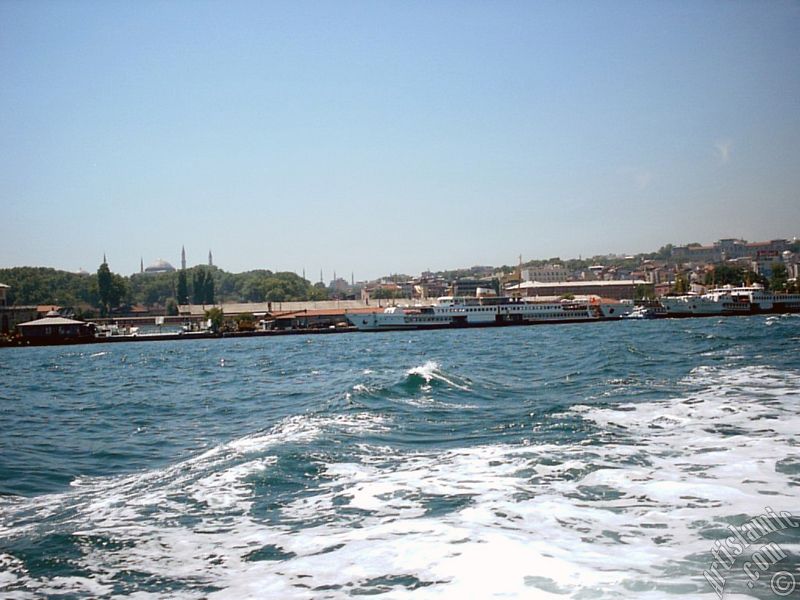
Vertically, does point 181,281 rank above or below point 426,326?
above

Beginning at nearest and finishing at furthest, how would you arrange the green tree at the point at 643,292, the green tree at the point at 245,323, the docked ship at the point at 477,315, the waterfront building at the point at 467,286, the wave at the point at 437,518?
1. the wave at the point at 437,518
2. the docked ship at the point at 477,315
3. the green tree at the point at 245,323
4. the green tree at the point at 643,292
5. the waterfront building at the point at 467,286

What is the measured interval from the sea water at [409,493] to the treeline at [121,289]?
92.4 meters

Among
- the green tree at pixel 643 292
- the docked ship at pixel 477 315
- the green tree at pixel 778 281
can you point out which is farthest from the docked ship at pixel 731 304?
the green tree at pixel 643 292

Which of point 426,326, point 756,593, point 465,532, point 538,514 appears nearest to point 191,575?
point 465,532

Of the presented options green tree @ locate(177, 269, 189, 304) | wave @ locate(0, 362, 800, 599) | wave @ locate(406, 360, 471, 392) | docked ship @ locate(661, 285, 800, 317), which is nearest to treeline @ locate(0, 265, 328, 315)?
green tree @ locate(177, 269, 189, 304)

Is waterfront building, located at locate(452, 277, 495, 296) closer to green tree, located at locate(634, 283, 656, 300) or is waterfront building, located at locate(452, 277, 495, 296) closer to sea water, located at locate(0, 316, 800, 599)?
green tree, located at locate(634, 283, 656, 300)

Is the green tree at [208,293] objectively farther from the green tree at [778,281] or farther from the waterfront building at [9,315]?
the green tree at [778,281]

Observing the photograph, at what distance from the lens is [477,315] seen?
67.0m

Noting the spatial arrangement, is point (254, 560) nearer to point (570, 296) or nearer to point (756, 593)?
point (756, 593)

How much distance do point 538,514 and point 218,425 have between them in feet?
23.1

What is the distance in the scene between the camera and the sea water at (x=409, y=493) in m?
4.30

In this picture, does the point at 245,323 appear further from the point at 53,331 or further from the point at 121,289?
the point at 121,289

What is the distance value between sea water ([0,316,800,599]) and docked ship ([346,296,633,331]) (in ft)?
171

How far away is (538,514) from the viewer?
5426 millimetres
